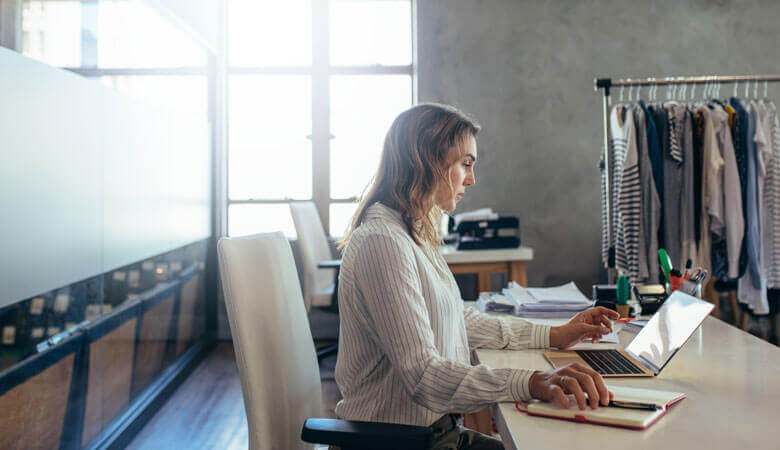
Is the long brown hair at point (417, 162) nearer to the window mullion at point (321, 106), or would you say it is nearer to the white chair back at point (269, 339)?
the white chair back at point (269, 339)

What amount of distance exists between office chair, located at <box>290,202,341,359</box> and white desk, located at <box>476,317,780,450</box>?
2.03 meters

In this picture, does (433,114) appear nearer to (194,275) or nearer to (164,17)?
(164,17)

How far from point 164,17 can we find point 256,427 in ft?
8.74

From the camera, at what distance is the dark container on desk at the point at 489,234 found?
302 centimetres

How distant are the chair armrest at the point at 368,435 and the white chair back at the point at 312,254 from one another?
2310 mm

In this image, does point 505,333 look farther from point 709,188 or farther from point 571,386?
point 709,188

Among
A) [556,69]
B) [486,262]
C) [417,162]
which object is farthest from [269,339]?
[556,69]

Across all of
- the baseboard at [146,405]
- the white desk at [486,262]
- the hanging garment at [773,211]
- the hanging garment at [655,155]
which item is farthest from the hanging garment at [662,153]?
the baseboard at [146,405]

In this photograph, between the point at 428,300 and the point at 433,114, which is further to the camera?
the point at 433,114

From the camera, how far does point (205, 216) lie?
3801mm

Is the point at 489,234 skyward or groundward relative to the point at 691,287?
skyward

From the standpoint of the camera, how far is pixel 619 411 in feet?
2.87

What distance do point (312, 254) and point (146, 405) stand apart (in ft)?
3.95

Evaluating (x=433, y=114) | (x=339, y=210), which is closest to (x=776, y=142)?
(x=433, y=114)
